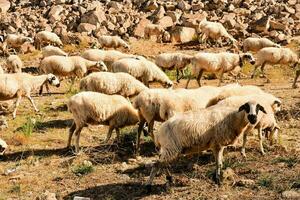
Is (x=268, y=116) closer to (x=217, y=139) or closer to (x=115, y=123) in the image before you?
(x=217, y=139)

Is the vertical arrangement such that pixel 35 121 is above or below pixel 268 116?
below

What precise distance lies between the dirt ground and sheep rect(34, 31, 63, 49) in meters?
15.2

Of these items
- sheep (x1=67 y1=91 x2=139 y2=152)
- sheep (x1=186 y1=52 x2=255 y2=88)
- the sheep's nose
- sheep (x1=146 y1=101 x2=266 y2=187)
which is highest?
the sheep's nose

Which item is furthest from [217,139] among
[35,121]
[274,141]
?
[35,121]

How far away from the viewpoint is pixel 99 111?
11.5 meters

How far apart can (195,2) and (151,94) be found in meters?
26.6

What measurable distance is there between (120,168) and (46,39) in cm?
1969

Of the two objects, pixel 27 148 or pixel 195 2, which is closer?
pixel 27 148

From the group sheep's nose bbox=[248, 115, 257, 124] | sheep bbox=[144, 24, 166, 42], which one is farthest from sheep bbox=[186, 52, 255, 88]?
sheep bbox=[144, 24, 166, 42]

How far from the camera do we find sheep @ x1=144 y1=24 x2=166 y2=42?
100 ft

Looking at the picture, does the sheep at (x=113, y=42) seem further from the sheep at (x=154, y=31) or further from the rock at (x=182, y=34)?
the rock at (x=182, y=34)

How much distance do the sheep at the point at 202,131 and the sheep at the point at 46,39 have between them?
68.4ft

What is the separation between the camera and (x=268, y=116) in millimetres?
11188

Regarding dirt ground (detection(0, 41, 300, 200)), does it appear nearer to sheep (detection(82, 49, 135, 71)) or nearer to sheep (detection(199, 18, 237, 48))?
sheep (detection(82, 49, 135, 71))
